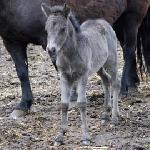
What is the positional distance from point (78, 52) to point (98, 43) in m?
0.55

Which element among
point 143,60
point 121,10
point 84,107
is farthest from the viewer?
point 143,60

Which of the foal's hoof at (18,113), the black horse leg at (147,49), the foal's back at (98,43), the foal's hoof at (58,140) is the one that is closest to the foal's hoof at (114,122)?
the foal's back at (98,43)

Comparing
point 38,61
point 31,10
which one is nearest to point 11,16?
point 31,10

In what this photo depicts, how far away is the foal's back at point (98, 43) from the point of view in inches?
245

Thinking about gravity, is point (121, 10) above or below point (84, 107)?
above

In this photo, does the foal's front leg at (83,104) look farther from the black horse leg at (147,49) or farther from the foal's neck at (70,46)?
the black horse leg at (147,49)

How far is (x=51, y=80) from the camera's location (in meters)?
9.70

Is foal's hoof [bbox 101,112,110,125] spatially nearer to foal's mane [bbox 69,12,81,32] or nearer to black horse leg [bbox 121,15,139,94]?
foal's mane [bbox 69,12,81,32]

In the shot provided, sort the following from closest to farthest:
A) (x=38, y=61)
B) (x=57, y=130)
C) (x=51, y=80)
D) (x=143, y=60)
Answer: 1. (x=57, y=130)
2. (x=143, y=60)
3. (x=51, y=80)
4. (x=38, y=61)

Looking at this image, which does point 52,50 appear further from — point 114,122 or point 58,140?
point 114,122

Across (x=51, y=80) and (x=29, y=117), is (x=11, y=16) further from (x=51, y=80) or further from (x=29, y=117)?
(x=51, y=80)

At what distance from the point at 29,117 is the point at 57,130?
2.66 ft

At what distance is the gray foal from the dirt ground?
19cm

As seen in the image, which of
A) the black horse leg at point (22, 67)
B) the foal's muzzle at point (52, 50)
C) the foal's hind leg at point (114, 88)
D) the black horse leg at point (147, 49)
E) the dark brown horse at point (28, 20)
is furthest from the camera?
the black horse leg at point (147, 49)
